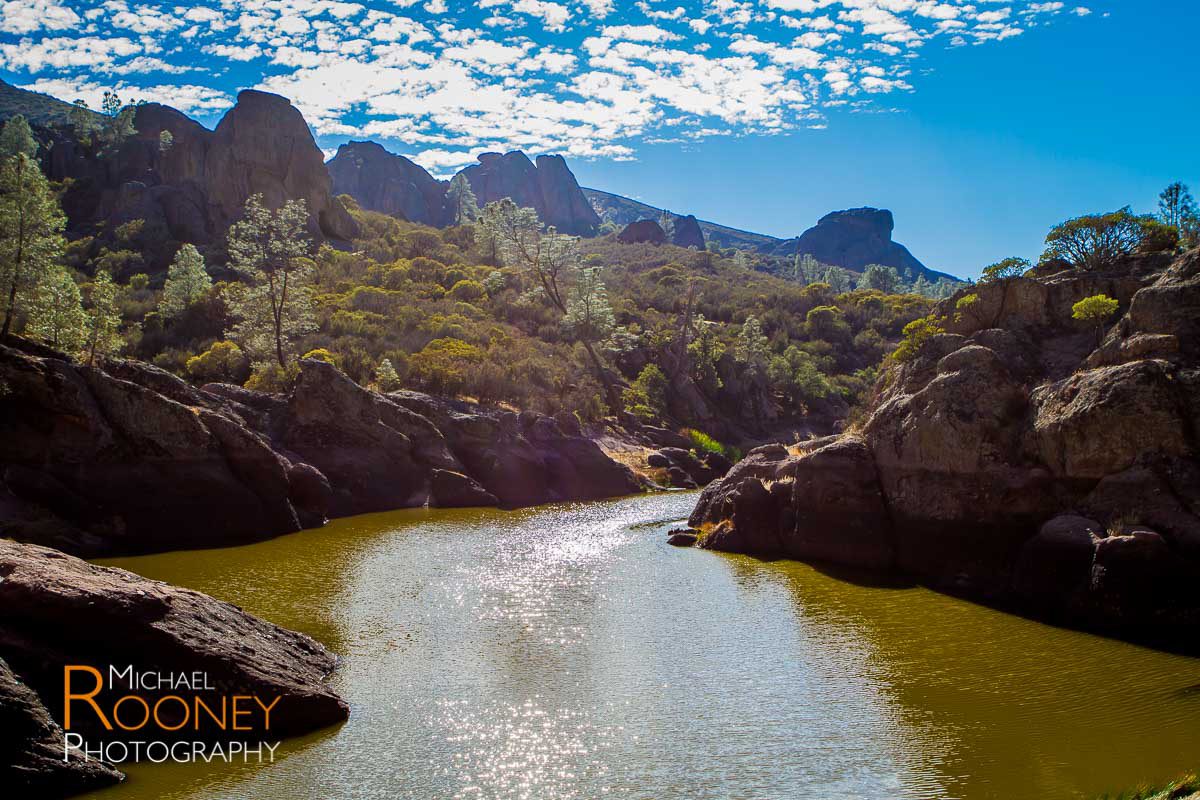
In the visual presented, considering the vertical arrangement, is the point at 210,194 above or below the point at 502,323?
above

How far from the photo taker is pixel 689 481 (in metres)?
44.2

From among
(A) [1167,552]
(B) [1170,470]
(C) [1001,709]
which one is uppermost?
(B) [1170,470]

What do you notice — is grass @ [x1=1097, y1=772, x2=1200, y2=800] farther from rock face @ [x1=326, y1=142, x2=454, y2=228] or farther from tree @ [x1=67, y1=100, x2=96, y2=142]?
rock face @ [x1=326, y1=142, x2=454, y2=228]

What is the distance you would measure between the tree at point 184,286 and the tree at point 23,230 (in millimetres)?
25527

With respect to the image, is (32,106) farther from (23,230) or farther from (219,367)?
(23,230)

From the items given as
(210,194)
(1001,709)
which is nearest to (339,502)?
(1001,709)

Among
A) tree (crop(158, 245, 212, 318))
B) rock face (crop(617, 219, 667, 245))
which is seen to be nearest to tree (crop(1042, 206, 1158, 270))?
tree (crop(158, 245, 212, 318))

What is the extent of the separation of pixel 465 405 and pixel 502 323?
25250 mm

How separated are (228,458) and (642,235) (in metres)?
139

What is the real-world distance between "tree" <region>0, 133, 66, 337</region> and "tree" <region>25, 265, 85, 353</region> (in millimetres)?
403

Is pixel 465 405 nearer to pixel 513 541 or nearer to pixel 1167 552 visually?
pixel 513 541

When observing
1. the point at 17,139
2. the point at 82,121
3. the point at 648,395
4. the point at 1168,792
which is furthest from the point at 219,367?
the point at 82,121

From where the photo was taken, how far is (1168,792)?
786 centimetres

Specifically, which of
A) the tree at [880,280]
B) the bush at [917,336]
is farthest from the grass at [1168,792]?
the tree at [880,280]
